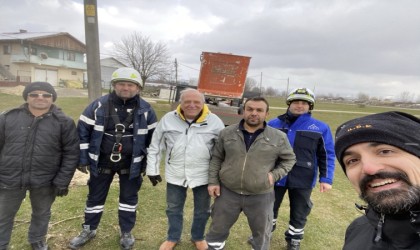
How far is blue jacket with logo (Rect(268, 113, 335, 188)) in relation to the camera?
9.96 ft

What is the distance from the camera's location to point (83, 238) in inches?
124

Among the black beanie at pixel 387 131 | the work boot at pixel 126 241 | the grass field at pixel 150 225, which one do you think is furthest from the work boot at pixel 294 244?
the black beanie at pixel 387 131

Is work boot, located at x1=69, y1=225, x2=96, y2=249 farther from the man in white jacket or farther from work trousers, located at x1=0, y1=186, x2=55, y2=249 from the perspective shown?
the man in white jacket

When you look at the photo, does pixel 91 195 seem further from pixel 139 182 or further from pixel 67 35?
pixel 67 35

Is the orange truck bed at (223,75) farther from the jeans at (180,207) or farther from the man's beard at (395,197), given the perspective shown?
the man's beard at (395,197)

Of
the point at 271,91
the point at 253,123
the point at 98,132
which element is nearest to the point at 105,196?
the point at 98,132

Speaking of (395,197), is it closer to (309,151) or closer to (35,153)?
(309,151)

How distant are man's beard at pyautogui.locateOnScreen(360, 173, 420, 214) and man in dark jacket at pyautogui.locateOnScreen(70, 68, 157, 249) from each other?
2.40 metres

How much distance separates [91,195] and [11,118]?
1.14m

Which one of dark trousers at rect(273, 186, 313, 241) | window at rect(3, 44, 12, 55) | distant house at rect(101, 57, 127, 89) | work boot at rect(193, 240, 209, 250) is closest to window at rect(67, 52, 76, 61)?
distant house at rect(101, 57, 127, 89)

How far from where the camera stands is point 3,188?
8.52 ft

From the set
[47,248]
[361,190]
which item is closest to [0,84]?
[47,248]

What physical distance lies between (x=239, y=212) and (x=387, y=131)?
191cm

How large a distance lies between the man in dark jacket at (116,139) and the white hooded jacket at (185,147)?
0.19 meters
